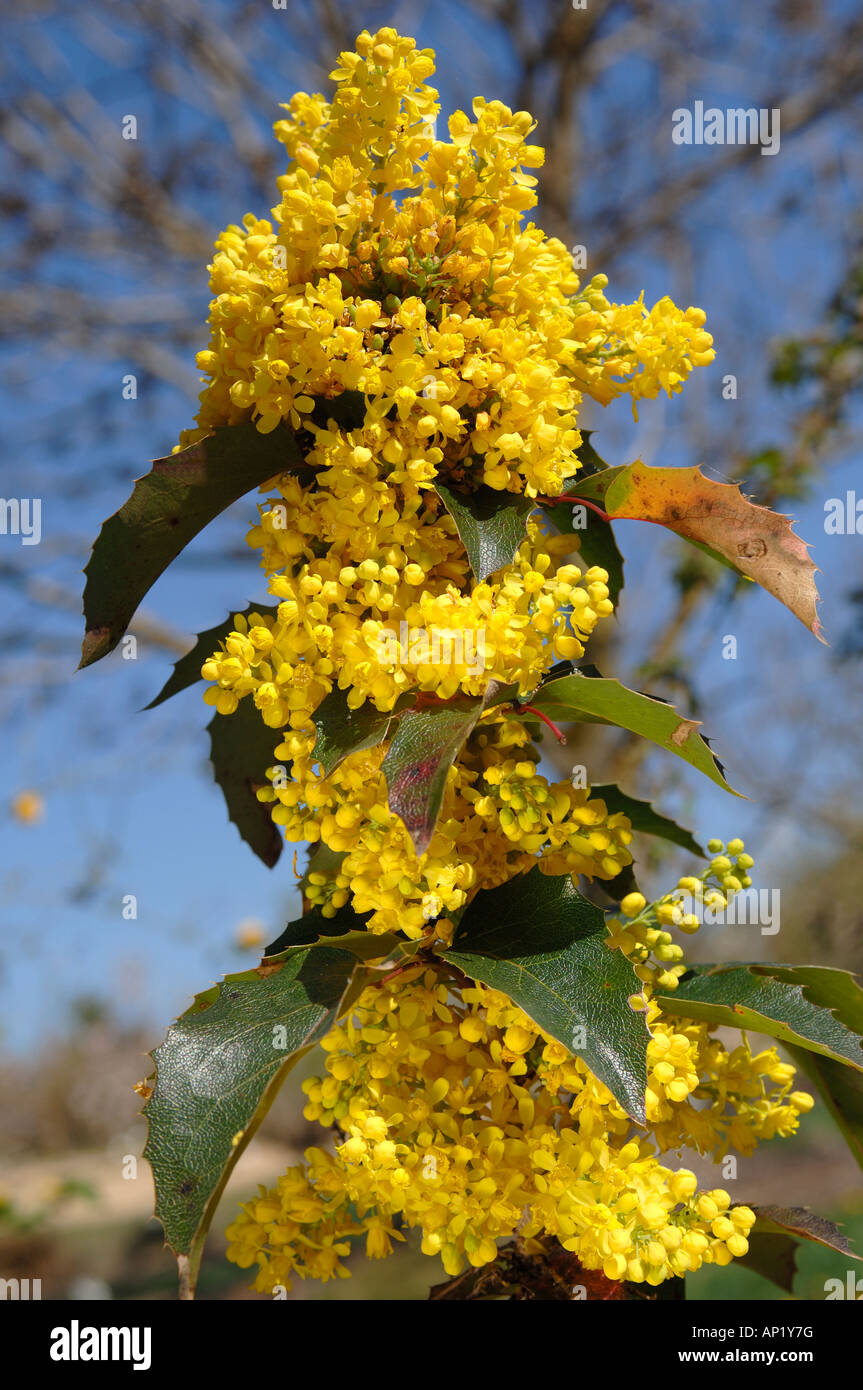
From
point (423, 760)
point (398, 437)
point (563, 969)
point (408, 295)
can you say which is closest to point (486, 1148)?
point (563, 969)

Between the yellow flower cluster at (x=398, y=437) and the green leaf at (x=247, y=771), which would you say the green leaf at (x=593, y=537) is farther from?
the green leaf at (x=247, y=771)

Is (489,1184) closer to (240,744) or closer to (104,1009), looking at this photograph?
(240,744)

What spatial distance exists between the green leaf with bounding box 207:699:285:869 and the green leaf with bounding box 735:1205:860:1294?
0.54m

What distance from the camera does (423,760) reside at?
0.66 meters

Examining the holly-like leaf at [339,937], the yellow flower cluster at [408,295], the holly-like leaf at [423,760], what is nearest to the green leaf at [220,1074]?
the holly-like leaf at [339,937]

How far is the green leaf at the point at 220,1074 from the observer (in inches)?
25.3

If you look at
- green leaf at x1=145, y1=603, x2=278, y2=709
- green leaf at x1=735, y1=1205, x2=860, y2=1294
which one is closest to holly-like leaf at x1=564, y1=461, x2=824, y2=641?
green leaf at x1=145, y1=603, x2=278, y2=709

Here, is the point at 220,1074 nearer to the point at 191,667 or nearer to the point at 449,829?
the point at 449,829

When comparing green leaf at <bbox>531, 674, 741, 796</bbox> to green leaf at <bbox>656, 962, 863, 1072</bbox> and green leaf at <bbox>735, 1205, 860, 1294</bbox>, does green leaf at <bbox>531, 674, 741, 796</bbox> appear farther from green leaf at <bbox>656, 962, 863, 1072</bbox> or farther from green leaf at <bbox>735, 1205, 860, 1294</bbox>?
green leaf at <bbox>735, 1205, 860, 1294</bbox>

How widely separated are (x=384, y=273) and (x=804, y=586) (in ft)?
1.31

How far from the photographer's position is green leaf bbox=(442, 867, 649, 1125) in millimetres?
655

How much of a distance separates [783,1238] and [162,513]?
88cm

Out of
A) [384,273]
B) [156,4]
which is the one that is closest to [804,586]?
[384,273]
